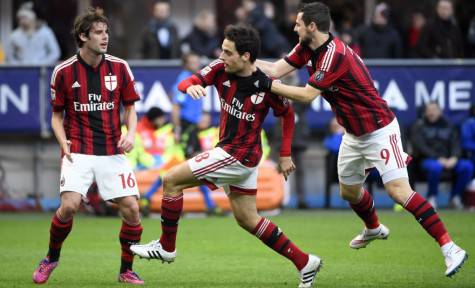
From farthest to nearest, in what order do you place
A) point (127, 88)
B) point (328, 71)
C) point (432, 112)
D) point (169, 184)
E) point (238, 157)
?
point (432, 112)
point (127, 88)
point (328, 71)
point (169, 184)
point (238, 157)

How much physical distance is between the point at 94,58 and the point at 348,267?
315 centimetres

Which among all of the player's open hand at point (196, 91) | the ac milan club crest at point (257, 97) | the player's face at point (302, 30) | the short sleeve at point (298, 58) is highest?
the player's face at point (302, 30)

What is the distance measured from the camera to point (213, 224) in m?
14.8

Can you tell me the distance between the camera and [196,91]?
8.49 meters

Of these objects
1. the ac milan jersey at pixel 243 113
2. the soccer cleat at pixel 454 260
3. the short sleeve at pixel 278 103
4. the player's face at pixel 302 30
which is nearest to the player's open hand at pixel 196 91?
the ac milan jersey at pixel 243 113

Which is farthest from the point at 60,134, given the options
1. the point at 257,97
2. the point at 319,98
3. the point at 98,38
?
the point at 319,98

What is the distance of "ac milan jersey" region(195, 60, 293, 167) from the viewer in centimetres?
860

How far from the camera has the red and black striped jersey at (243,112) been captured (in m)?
8.60

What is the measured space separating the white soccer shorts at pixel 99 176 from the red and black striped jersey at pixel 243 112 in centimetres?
92

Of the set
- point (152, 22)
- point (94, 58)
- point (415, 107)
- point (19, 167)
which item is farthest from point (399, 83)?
point (94, 58)

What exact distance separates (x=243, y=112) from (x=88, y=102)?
140 cm

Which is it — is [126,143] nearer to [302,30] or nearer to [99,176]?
[99,176]

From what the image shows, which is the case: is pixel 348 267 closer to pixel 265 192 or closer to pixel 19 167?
pixel 265 192

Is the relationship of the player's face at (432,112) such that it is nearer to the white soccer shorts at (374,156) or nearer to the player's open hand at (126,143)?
the white soccer shorts at (374,156)
